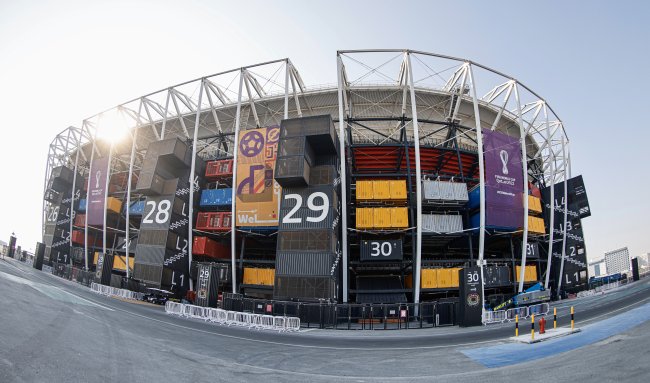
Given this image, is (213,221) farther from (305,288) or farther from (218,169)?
(305,288)

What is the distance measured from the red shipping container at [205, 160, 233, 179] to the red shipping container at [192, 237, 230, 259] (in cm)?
911

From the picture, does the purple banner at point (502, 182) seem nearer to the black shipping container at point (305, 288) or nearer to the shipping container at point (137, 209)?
the black shipping container at point (305, 288)

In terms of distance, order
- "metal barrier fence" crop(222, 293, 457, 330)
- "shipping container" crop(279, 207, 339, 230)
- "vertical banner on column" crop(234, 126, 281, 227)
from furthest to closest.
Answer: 1. "vertical banner on column" crop(234, 126, 281, 227)
2. "shipping container" crop(279, 207, 339, 230)
3. "metal barrier fence" crop(222, 293, 457, 330)

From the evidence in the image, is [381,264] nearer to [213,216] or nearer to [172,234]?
[213,216]

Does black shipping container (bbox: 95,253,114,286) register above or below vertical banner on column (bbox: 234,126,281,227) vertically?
below

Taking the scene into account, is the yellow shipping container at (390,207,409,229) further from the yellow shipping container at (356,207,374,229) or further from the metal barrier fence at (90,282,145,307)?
the metal barrier fence at (90,282,145,307)

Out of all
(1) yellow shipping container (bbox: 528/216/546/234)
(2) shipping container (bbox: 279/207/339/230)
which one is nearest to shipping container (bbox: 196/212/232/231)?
(2) shipping container (bbox: 279/207/339/230)

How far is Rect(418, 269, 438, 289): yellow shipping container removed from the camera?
3388cm

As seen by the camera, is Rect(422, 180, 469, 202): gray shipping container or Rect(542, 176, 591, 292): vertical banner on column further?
Rect(542, 176, 591, 292): vertical banner on column

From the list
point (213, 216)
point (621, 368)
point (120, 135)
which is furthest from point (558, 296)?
point (120, 135)

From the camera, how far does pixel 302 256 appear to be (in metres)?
29.5

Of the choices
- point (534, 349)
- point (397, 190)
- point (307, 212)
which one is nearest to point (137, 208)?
point (307, 212)

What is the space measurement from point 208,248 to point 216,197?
272 inches

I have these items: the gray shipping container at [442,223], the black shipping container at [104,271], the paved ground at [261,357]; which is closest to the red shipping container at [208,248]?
the black shipping container at [104,271]
